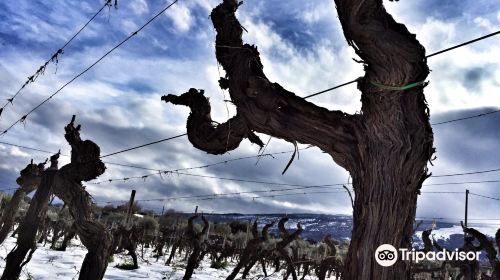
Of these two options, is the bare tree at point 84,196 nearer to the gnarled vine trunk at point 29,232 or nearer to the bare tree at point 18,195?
the gnarled vine trunk at point 29,232

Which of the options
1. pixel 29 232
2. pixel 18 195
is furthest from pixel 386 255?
pixel 18 195

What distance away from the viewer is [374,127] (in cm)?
299

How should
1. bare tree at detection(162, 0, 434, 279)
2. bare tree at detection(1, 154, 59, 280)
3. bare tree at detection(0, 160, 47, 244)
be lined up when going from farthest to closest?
1. bare tree at detection(0, 160, 47, 244)
2. bare tree at detection(1, 154, 59, 280)
3. bare tree at detection(162, 0, 434, 279)

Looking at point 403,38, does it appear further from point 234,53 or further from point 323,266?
point 323,266

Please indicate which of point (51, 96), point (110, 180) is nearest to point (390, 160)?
point (51, 96)

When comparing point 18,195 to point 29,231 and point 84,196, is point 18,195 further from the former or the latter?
point 84,196

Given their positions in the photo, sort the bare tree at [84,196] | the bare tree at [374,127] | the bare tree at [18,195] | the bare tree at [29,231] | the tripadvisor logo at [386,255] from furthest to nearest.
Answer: the bare tree at [18,195], the bare tree at [29,231], the bare tree at [84,196], the bare tree at [374,127], the tripadvisor logo at [386,255]

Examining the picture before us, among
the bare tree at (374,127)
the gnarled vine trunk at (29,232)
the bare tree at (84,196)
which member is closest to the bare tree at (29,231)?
the gnarled vine trunk at (29,232)

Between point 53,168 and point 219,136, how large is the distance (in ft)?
21.3

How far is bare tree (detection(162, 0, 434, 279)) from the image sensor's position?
279cm

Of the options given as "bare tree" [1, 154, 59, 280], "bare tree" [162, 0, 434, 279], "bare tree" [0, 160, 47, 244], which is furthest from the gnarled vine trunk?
"bare tree" [162, 0, 434, 279]

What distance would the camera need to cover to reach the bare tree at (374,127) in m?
2.79

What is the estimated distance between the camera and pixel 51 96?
8.96m

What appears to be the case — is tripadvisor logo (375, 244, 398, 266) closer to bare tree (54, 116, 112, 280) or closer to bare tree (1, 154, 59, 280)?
bare tree (54, 116, 112, 280)
